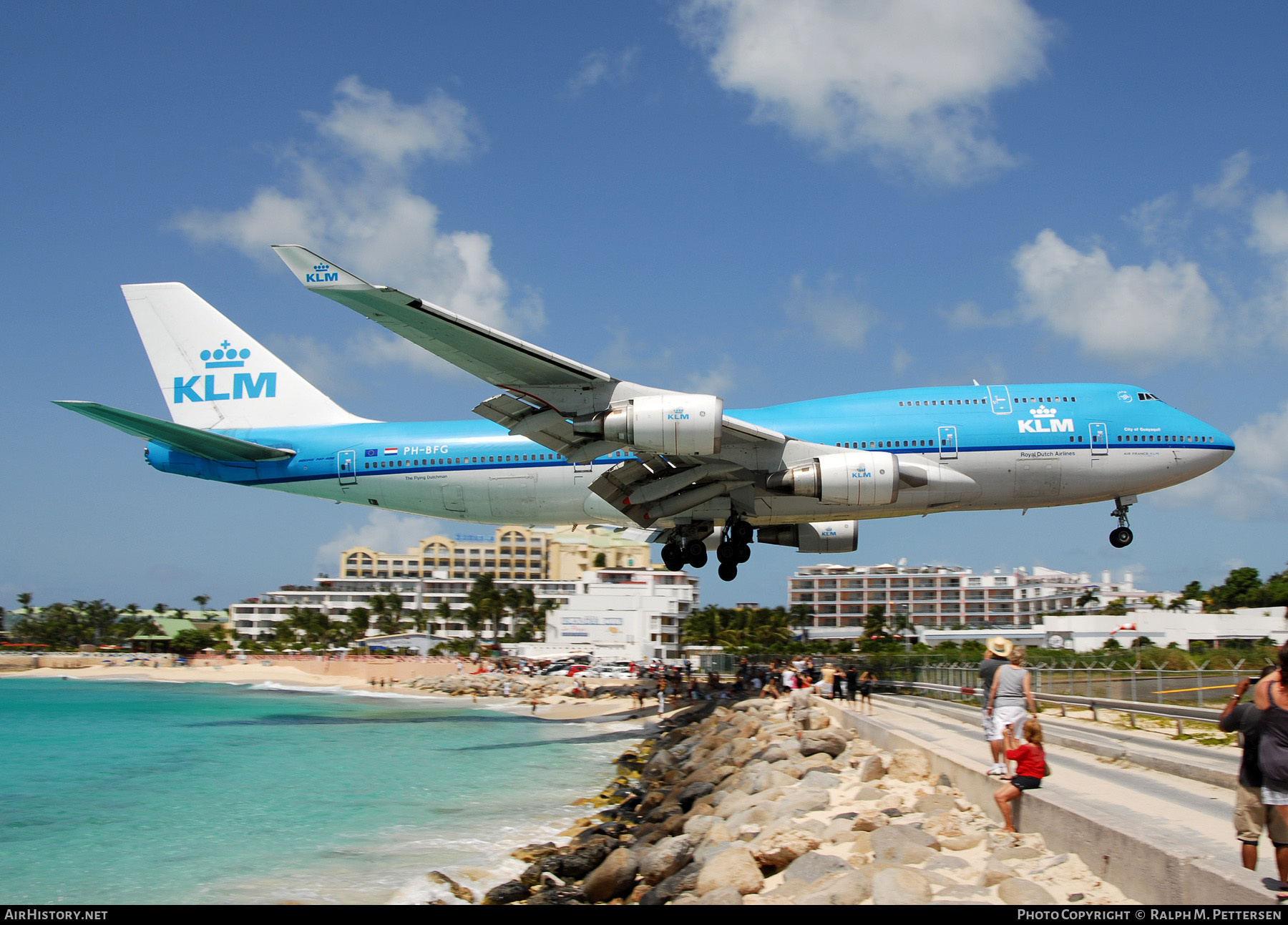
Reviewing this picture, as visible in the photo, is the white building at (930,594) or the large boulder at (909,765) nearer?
the large boulder at (909,765)

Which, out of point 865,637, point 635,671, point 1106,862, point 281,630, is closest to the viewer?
point 1106,862

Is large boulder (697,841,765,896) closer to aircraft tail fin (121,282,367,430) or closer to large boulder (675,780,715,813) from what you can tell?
large boulder (675,780,715,813)

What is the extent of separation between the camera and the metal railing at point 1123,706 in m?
16.9

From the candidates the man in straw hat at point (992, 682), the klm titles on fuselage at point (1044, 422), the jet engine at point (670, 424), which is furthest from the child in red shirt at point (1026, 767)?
the klm titles on fuselage at point (1044, 422)

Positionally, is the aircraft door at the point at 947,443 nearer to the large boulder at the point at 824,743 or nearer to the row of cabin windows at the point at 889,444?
the row of cabin windows at the point at 889,444

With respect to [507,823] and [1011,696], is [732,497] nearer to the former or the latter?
[507,823]

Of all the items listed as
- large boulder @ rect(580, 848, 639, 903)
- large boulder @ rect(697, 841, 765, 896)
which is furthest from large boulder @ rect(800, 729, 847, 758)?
large boulder @ rect(697, 841, 765, 896)

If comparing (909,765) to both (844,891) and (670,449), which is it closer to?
(844,891)

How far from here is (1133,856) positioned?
6.90 meters

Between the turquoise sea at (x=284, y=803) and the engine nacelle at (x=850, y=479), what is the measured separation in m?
11.0

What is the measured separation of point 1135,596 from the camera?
15338 cm

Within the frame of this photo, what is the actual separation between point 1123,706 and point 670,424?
11.8 metres

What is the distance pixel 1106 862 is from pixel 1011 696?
2.20 meters
